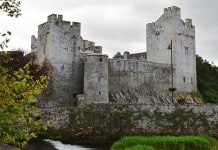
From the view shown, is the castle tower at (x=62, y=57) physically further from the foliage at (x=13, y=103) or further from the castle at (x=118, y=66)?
the foliage at (x=13, y=103)

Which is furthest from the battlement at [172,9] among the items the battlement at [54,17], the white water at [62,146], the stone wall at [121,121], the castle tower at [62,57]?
the white water at [62,146]

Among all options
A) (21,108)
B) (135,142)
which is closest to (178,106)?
(135,142)

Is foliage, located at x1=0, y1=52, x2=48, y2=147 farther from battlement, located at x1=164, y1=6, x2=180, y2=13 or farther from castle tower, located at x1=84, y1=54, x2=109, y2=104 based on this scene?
battlement, located at x1=164, y1=6, x2=180, y2=13

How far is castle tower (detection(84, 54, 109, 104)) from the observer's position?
40.6m

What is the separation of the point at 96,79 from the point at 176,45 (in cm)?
1331

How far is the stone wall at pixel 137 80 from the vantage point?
Answer: 45156 mm

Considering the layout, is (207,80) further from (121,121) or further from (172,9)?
(121,121)

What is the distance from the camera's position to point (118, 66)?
1804 inches

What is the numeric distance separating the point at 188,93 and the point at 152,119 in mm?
22191

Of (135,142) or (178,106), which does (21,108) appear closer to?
(135,142)

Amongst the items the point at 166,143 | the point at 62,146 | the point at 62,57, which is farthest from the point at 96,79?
→ the point at 166,143

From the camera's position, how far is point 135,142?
23.9 metres

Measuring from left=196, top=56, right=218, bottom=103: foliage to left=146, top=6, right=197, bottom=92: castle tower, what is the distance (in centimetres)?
188

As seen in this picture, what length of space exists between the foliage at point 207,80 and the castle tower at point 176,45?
188 cm
